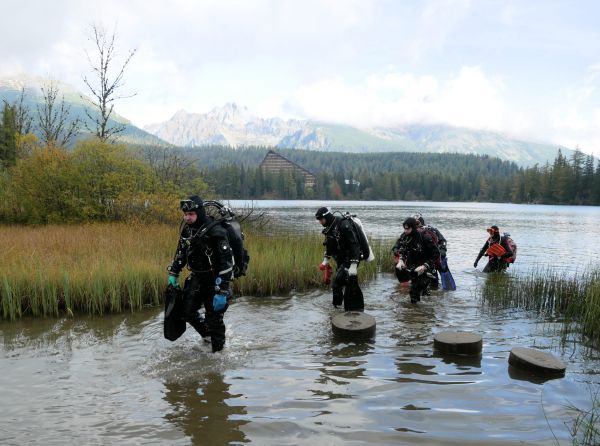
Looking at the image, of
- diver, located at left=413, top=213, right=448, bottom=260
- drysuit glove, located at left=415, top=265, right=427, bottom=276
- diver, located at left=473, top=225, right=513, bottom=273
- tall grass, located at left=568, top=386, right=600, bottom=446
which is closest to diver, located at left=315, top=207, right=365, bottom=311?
drysuit glove, located at left=415, top=265, right=427, bottom=276

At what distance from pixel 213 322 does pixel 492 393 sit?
382 cm

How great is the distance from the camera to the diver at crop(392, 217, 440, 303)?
10656 millimetres

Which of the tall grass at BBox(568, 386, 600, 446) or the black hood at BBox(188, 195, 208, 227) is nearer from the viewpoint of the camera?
the tall grass at BBox(568, 386, 600, 446)

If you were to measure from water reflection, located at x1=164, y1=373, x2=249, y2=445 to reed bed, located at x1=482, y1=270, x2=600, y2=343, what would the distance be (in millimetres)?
6466

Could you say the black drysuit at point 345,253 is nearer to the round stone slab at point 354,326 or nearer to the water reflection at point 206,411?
the round stone slab at point 354,326

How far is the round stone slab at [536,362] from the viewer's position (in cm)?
629

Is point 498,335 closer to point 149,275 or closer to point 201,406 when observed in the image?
point 201,406

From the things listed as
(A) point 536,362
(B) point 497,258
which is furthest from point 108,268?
(B) point 497,258

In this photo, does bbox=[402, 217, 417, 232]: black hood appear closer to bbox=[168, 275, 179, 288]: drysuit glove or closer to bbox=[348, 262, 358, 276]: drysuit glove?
bbox=[348, 262, 358, 276]: drysuit glove

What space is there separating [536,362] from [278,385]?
3.48 metres

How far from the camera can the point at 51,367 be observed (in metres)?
6.47

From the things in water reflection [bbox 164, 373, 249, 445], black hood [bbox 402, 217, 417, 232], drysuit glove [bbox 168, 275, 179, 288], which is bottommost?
water reflection [bbox 164, 373, 249, 445]

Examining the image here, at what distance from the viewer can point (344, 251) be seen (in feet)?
32.4

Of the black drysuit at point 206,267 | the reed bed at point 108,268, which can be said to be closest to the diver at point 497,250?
the reed bed at point 108,268
